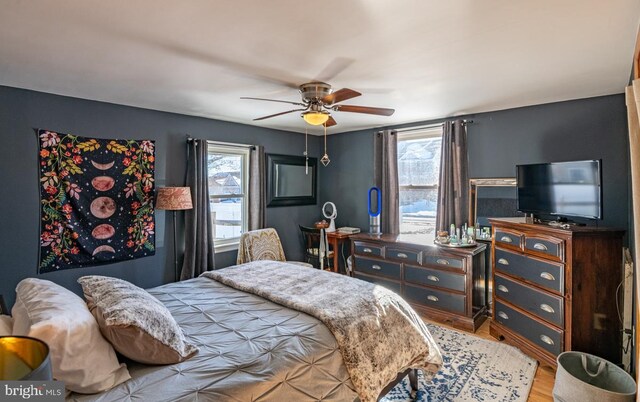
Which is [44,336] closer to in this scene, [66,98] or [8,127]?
[8,127]

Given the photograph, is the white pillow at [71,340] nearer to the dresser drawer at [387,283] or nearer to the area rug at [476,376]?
the area rug at [476,376]

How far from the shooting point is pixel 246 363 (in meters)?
1.54

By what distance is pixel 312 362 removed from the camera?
1.67 m

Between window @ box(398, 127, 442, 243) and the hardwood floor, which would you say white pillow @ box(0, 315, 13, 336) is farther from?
window @ box(398, 127, 442, 243)

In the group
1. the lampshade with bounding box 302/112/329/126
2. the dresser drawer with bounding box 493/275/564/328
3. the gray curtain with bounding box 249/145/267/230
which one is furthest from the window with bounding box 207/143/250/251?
the dresser drawer with bounding box 493/275/564/328

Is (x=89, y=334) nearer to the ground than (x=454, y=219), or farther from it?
nearer to the ground

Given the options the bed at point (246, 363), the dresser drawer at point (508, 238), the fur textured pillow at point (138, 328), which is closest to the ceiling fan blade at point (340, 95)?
the bed at point (246, 363)

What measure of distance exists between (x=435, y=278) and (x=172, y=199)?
9.97 feet

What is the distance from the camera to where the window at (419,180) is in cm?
433

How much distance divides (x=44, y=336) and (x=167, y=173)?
2.81 meters

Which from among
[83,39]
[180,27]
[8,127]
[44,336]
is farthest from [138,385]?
[8,127]

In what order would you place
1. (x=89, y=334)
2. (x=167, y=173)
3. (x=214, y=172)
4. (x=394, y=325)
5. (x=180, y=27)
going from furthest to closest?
(x=214, y=172), (x=167, y=173), (x=394, y=325), (x=180, y=27), (x=89, y=334)

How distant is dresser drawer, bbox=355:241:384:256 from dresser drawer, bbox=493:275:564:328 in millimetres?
1352

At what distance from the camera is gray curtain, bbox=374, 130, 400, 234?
4566 mm
